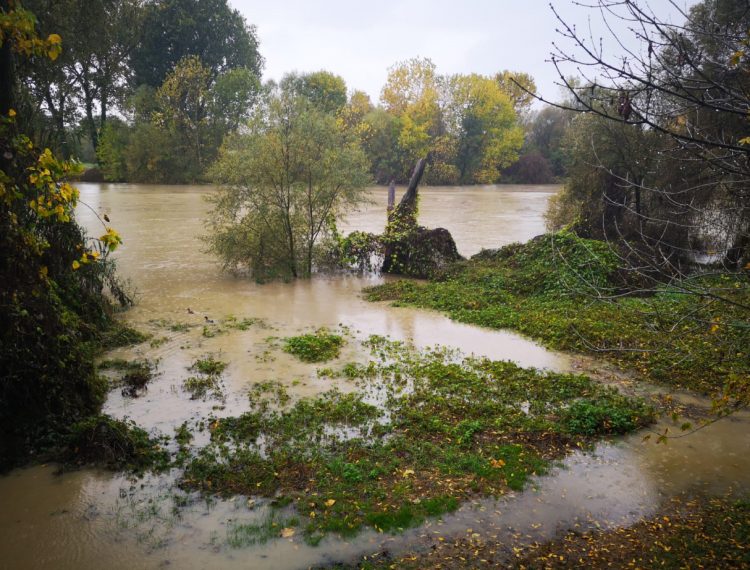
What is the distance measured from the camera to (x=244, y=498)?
5484mm

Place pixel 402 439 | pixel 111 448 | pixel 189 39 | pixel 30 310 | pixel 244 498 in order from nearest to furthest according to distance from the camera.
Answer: pixel 244 498 → pixel 111 448 → pixel 30 310 → pixel 402 439 → pixel 189 39

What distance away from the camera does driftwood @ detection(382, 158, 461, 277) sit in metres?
16.5

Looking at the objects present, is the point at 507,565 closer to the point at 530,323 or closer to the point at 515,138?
the point at 530,323

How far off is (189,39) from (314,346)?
53368 mm

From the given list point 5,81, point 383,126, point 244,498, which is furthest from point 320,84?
point 244,498

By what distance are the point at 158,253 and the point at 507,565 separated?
1643 cm

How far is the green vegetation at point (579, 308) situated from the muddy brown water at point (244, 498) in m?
0.72

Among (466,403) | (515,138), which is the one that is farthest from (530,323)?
(515,138)

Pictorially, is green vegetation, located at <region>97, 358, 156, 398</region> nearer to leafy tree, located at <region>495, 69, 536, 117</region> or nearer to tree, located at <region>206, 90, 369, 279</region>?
tree, located at <region>206, 90, 369, 279</region>

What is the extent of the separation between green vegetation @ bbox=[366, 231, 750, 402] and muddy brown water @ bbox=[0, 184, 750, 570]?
719 millimetres

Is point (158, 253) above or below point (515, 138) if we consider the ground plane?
below

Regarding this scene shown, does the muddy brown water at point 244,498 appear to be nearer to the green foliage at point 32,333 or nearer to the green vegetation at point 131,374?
the green vegetation at point 131,374

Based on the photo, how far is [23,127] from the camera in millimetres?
8578

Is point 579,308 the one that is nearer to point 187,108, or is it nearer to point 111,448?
point 111,448
